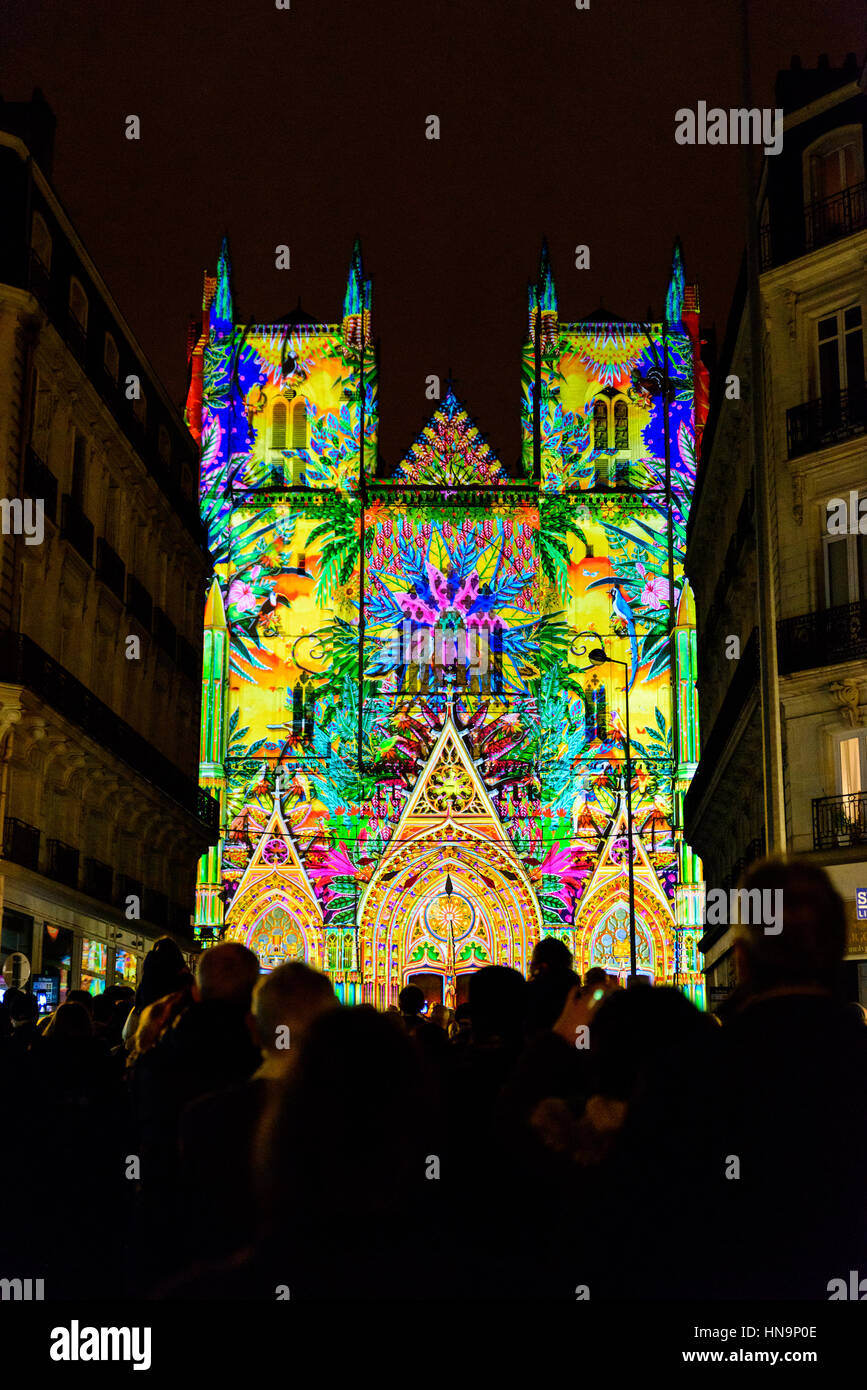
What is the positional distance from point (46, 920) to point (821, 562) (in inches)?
638

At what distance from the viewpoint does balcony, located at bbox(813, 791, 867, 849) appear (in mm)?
27266

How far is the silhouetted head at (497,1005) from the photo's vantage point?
8.03 meters

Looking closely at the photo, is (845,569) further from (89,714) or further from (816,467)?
(89,714)

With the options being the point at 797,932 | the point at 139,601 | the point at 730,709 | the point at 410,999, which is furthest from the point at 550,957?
the point at 139,601

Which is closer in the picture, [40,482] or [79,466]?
[40,482]

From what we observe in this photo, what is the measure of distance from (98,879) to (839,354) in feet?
63.8

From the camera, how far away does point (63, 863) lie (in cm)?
3556

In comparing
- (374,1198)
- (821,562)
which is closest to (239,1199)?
(374,1198)

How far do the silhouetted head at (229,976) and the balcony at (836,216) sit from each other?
24.7 meters

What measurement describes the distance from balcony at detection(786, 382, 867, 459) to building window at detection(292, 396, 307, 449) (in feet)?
110

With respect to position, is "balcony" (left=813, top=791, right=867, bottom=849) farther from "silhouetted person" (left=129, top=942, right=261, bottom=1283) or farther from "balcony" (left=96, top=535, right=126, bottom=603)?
"silhouetted person" (left=129, top=942, right=261, bottom=1283)

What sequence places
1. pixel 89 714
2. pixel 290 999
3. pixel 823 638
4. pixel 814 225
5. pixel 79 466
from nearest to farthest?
pixel 290 999
pixel 823 638
pixel 814 225
pixel 89 714
pixel 79 466

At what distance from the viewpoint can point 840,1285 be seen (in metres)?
4.47

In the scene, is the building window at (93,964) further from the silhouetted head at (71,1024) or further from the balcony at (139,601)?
the silhouetted head at (71,1024)
